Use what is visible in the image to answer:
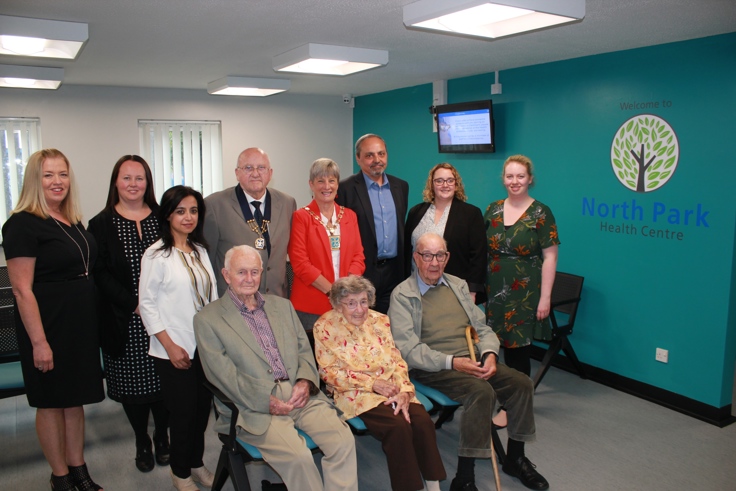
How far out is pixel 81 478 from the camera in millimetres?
2990

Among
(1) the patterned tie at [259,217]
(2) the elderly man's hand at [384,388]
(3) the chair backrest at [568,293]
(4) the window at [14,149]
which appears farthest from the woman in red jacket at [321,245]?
(4) the window at [14,149]

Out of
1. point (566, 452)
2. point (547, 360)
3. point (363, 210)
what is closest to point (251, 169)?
point (363, 210)

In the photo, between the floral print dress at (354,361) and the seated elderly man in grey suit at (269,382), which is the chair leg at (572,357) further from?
the seated elderly man in grey suit at (269,382)

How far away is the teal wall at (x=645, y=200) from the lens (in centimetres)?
400

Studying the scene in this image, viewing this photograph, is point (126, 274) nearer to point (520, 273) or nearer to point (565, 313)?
point (520, 273)

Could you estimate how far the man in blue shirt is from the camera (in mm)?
3693

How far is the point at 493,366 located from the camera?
317 cm

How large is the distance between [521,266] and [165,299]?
7.04 ft

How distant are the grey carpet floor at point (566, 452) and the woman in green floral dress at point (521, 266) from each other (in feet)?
2.07

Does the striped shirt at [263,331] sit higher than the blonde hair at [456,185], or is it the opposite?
the blonde hair at [456,185]

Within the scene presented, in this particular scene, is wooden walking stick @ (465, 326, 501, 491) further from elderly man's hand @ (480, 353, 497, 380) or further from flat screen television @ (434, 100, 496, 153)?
flat screen television @ (434, 100, 496, 153)

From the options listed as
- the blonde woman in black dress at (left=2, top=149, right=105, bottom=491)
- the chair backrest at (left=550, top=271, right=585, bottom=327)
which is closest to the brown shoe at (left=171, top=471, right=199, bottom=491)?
the blonde woman in black dress at (left=2, top=149, right=105, bottom=491)

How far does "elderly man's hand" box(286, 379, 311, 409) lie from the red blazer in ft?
2.37

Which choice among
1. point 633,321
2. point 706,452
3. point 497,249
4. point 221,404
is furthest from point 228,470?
point 633,321
